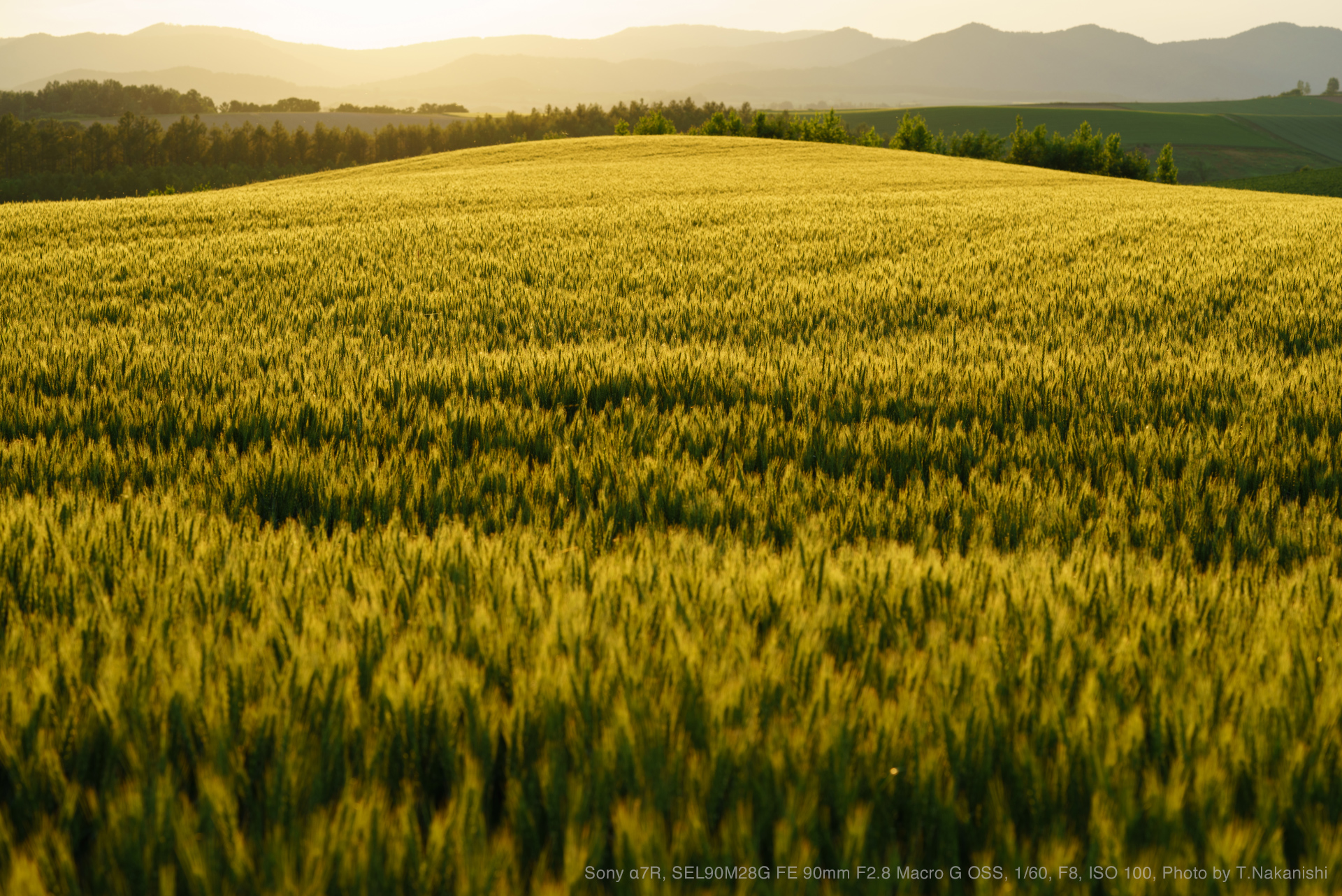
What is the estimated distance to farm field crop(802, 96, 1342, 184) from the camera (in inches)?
3701

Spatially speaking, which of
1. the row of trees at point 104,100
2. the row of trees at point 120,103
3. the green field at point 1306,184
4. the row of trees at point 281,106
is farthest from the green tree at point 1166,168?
the row of trees at point 104,100

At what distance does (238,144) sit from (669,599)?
10577 cm

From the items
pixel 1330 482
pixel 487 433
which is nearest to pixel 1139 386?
pixel 1330 482

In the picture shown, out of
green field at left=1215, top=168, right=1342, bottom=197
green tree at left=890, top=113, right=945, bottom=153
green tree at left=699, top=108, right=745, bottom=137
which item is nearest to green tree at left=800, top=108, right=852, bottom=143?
green tree at left=890, top=113, right=945, bottom=153

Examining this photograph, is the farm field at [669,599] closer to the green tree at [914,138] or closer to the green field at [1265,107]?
the green tree at [914,138]

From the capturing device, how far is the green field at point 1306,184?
1962 inches

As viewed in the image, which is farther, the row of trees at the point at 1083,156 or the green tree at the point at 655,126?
the green tree at the point at 655,126

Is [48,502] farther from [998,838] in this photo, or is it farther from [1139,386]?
[1139,386]

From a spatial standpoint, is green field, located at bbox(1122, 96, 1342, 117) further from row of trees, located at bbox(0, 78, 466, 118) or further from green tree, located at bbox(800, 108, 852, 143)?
row of trees, located at bbox(0, 78, 466, 118)

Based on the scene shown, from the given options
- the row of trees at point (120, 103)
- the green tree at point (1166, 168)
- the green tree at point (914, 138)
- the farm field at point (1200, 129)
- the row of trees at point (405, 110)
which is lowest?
the green tree at point (1166, 168)

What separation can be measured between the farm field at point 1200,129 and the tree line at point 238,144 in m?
21.2

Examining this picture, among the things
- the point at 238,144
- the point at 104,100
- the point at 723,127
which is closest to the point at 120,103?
the point at 104,100

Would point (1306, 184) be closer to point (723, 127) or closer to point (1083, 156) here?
point (1083, 156)

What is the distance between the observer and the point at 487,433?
3260 millimetres
